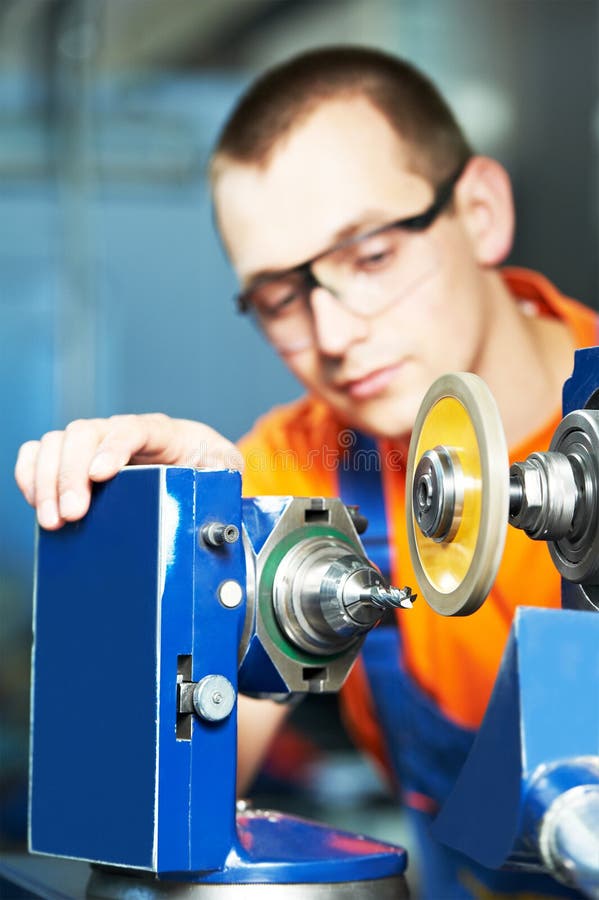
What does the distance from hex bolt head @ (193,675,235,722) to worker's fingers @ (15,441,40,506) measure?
256 mm

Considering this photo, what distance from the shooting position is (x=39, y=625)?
0.95 m

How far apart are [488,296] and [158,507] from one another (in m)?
0.92

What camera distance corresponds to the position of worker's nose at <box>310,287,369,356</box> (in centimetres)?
157

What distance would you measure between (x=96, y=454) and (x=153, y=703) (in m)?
0.21

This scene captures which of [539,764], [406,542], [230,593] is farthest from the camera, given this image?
[406,542]

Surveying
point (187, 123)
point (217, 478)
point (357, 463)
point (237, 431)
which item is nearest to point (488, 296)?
point (357, 463)

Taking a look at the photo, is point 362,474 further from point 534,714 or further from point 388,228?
point 534,714

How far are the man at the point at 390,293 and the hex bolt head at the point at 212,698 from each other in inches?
26.0

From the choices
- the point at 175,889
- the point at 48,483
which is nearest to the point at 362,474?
the point at 48,483

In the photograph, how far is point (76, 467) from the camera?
0.92 metres

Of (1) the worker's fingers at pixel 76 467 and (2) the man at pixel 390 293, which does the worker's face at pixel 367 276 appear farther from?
(1) the worker's fingers at pixel 76 467

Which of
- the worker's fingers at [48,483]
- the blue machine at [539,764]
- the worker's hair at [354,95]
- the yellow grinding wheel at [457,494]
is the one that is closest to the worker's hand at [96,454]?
the worker's fingers at [48,483]

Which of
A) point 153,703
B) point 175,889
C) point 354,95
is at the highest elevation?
point 354,95

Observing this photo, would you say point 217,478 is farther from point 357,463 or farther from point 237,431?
point 237,431
